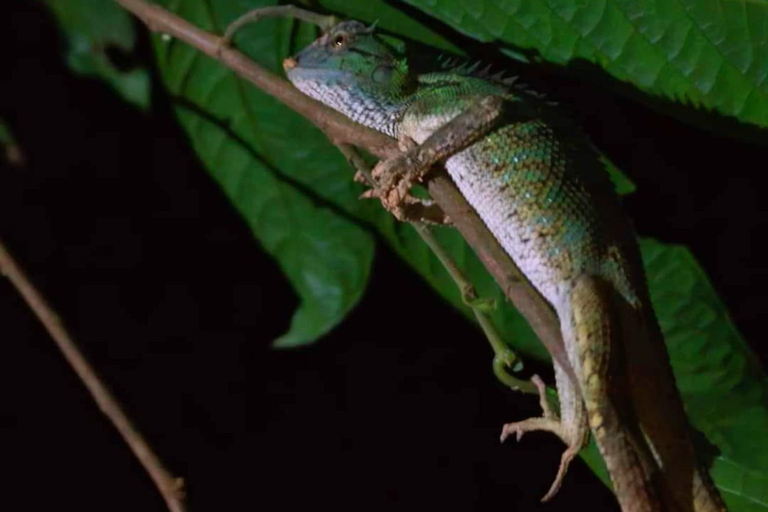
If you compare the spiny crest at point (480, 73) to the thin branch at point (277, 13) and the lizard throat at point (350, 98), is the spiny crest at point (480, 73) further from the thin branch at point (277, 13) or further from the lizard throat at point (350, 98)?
the thin branch at point (277, 13)

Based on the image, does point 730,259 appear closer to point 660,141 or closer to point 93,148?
point 660,141

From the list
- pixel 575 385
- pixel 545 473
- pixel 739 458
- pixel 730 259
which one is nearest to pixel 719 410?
pixel 739 458

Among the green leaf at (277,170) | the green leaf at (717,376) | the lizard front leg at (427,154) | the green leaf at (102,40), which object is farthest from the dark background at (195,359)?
the lizard front leg at (427,154)

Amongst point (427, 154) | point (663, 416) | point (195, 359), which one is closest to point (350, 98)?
point (427, 154)

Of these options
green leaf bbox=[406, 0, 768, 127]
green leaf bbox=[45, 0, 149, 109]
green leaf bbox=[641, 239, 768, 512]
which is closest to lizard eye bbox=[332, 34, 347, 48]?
green leaf bbox=[406, 0, 768, 127]

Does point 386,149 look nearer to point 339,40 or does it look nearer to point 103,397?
point 339,40
